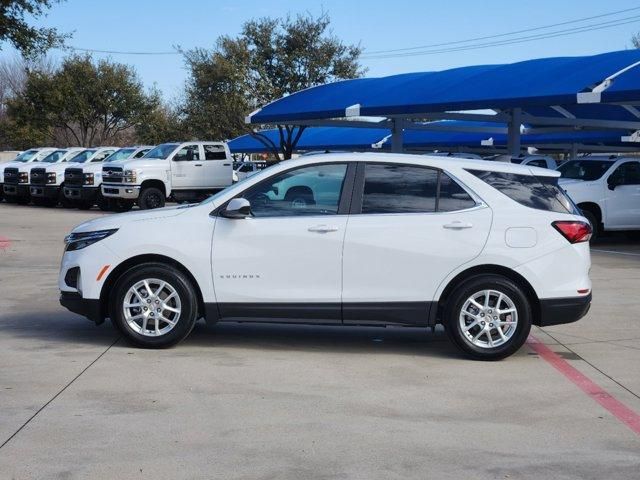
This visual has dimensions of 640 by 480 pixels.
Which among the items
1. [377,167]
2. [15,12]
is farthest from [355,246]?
[15,12]

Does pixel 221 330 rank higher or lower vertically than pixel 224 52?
lower

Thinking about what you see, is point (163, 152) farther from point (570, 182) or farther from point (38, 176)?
point (570, 182)

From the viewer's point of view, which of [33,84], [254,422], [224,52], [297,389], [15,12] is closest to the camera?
[254,422]

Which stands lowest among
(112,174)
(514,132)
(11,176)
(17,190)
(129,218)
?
(17,190)

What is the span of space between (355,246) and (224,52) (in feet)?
132

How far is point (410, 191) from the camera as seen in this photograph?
26.9 ft

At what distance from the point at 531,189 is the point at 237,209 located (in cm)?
261

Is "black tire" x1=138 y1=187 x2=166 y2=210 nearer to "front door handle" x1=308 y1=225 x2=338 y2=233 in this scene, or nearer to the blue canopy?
the blue canopy

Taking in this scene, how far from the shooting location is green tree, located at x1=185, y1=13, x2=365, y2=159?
4572 centimetres

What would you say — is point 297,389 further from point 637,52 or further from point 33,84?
point 33,84

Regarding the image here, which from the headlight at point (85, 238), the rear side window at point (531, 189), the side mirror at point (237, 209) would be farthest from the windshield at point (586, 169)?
the headlight at point (85, 238)

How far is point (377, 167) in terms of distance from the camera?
8281 mm

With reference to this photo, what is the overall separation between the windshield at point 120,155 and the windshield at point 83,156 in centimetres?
116

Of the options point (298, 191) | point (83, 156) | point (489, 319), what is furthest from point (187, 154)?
point (489, 319)
